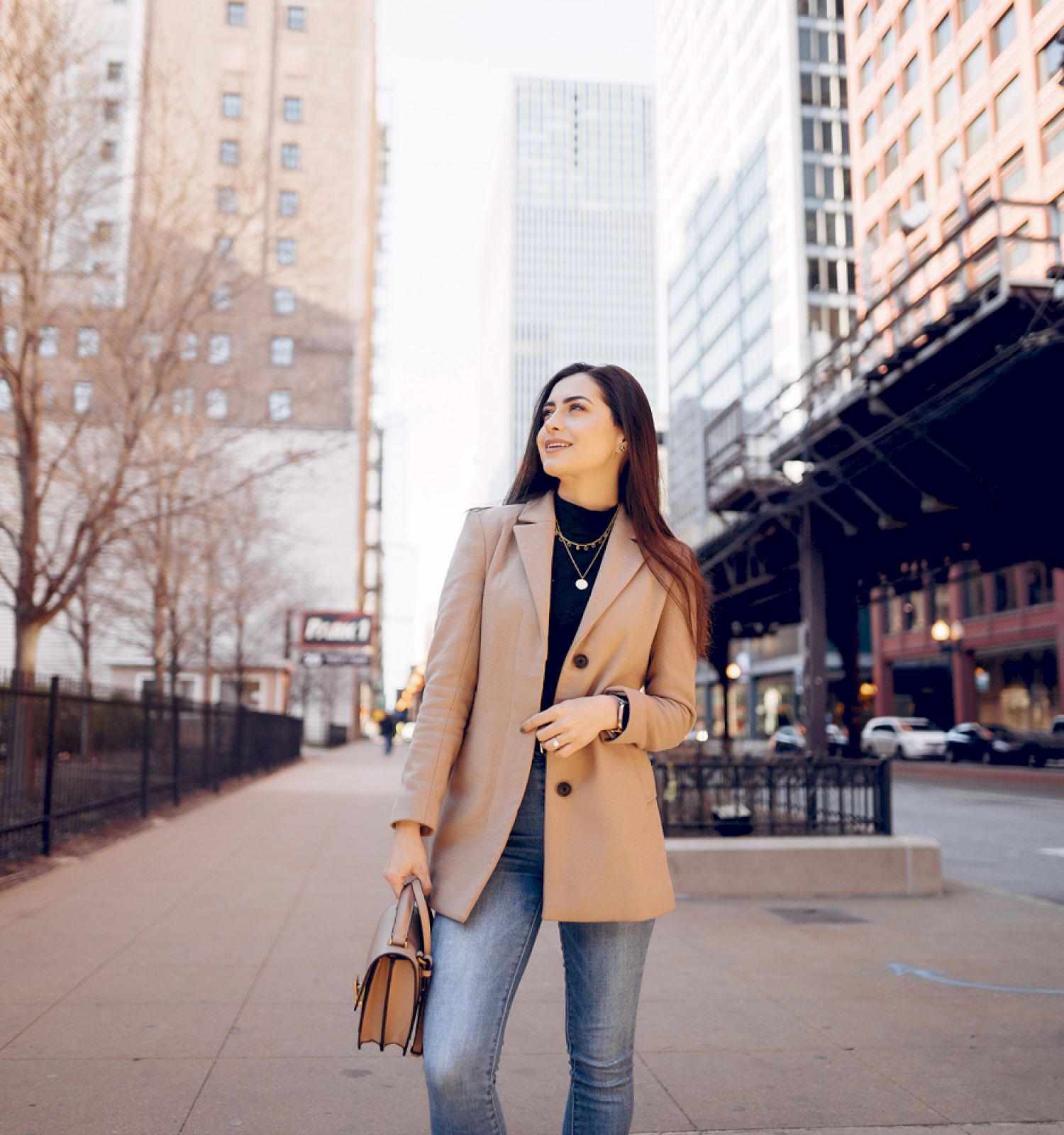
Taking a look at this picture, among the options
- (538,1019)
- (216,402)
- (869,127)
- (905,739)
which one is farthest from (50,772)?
(869,127)

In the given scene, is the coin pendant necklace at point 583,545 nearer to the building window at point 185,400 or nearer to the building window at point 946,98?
the building window at point 185,400

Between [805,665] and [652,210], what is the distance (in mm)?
177403

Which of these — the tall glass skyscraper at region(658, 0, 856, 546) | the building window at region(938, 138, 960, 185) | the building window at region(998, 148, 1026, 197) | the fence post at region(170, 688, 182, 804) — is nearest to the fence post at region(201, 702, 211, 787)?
the fence post at region(170, 688, 182, 804)

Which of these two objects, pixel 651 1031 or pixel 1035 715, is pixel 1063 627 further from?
pixel 651 1031

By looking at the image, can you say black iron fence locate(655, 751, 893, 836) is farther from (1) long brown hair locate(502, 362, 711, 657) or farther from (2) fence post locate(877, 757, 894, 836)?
(1) long brown hair locate(502, 362, 711, 657)

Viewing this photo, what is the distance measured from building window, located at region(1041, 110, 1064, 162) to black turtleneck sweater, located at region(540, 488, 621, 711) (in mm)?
42525

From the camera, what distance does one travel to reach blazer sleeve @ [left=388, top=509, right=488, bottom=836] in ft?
7.74

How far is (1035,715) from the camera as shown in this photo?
45.0m

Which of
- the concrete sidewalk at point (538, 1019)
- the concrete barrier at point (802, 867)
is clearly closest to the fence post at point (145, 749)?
the concrete sidewalk at point (538, 1019)

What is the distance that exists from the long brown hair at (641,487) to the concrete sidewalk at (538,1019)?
6.79 feet

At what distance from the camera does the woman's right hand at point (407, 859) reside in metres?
2.28

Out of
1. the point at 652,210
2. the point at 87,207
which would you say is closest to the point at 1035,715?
the point at 87,207

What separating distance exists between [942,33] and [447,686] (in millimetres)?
51011

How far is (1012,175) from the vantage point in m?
42.2
